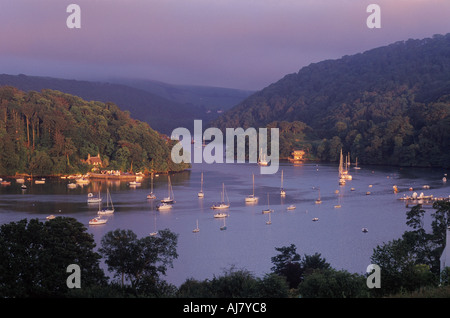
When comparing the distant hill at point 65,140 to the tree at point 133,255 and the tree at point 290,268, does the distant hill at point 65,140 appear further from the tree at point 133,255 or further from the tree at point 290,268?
the tree at point 133,255

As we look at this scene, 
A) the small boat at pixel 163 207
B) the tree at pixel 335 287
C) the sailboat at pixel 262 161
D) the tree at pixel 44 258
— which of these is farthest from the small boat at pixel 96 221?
the sailboat at pixel 262 161

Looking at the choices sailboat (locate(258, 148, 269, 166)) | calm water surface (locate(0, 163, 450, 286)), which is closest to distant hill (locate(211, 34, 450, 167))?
sailboat (locate(258, 148, 269, 166))

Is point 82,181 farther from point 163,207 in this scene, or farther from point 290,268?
point 290,268

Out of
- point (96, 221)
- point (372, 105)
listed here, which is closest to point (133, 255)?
point (96, 221)

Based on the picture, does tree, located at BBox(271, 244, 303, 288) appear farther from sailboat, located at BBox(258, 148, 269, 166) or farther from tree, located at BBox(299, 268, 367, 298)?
sailboat, located at BBox(258, 148, 269, 166)

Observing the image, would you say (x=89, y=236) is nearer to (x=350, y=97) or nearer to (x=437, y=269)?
(x=437, y=269)
